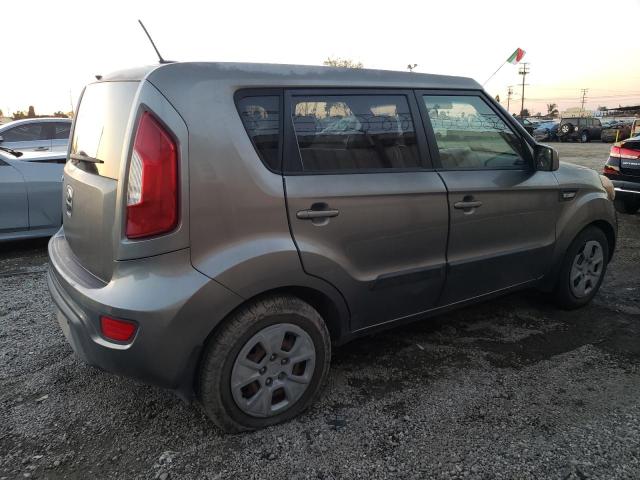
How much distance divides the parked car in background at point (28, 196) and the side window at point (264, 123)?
161 inches

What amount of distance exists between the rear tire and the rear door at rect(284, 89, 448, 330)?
19.5 ft

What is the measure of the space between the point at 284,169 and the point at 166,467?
1.42 metres

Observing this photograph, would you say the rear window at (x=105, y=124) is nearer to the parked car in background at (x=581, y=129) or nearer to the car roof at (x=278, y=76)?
the car roof at (x=278, y=76)

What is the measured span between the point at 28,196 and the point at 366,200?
4.43 meters

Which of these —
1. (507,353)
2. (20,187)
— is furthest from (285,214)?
(20,187)

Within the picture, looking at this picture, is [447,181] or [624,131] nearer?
[447,181]

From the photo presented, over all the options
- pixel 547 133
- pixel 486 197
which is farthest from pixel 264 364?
pixel 547 133

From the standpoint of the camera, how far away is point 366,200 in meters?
2.52

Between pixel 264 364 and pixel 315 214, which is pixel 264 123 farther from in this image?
pixel 264 364

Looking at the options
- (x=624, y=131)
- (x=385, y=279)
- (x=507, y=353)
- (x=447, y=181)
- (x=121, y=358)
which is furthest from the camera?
(x=624, y=131)

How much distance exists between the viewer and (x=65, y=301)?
2.39 m

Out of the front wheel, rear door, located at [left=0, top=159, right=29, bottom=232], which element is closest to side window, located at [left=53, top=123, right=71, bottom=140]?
rear door, located at [left=0, top=159, right=29, bottom=232]

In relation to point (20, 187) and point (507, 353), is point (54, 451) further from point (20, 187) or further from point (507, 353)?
point (20, 187)

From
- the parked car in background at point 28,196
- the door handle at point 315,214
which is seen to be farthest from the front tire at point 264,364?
the parked car in background at point 28,196
